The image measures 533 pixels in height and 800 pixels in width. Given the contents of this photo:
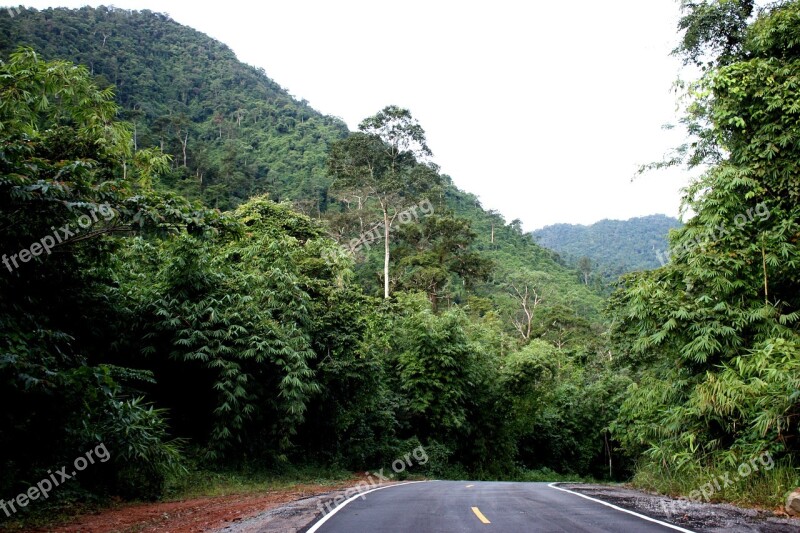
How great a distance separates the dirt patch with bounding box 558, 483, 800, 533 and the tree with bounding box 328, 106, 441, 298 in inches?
1094

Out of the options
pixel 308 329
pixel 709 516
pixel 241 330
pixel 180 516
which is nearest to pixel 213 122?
pixel 308 329

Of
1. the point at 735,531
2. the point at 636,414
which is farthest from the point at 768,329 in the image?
the point at 735,531

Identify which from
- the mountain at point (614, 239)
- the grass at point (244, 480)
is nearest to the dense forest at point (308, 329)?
the grass at point (244, 480)

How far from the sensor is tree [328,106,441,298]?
123 ft

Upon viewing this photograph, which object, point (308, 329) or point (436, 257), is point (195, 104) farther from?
point (308, 329)

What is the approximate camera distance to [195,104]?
324ft

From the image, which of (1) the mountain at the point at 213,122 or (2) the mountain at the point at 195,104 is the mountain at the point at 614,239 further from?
(2) the mountain at the point at 195,104

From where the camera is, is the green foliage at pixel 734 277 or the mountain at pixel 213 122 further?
the mountain at pixel 213 122

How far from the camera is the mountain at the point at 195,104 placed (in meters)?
61.3

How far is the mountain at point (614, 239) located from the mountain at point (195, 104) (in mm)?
69537

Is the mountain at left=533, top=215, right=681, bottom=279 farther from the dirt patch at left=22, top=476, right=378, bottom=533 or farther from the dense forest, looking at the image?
the dirt patch at left=22, top=476, right=378, bottom=533

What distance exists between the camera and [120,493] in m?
11.0

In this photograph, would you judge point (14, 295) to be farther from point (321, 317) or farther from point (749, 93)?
point (749, 93)

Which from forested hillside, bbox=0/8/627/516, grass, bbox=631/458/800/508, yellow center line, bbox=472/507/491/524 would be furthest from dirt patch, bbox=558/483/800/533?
forested hillside, bbox=0/8/627/516
